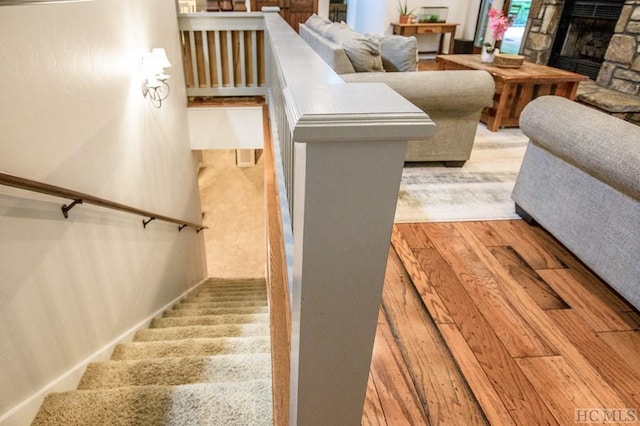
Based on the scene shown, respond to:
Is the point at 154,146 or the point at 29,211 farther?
the point at 154,146

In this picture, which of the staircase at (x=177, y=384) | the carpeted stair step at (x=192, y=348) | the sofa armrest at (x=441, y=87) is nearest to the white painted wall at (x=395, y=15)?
the sofa armrest at (x=441, y=87)

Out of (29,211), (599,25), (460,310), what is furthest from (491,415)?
(599,25)

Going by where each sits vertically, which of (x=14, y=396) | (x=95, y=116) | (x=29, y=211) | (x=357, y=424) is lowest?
(x=14, y=396)

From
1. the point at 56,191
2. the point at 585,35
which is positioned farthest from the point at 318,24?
the point at 585,35

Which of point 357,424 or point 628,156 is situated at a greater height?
point 628,156

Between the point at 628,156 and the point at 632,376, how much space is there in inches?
33.2

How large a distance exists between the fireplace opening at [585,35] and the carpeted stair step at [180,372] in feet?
19.3

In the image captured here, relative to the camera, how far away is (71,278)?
182 cm

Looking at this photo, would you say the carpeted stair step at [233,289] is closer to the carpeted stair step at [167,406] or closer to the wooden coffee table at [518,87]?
the carpeted stair step at [167,406]

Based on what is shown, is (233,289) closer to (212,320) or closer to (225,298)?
(225,298)

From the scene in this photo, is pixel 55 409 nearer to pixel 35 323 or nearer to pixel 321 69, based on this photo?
pixel 35 323

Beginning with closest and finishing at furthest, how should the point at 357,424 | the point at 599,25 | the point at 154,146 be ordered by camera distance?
the point at 357,424
the point at 154,146
the point at 599,25

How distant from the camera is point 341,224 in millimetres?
765

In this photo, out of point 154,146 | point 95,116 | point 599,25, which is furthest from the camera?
point 599,25
